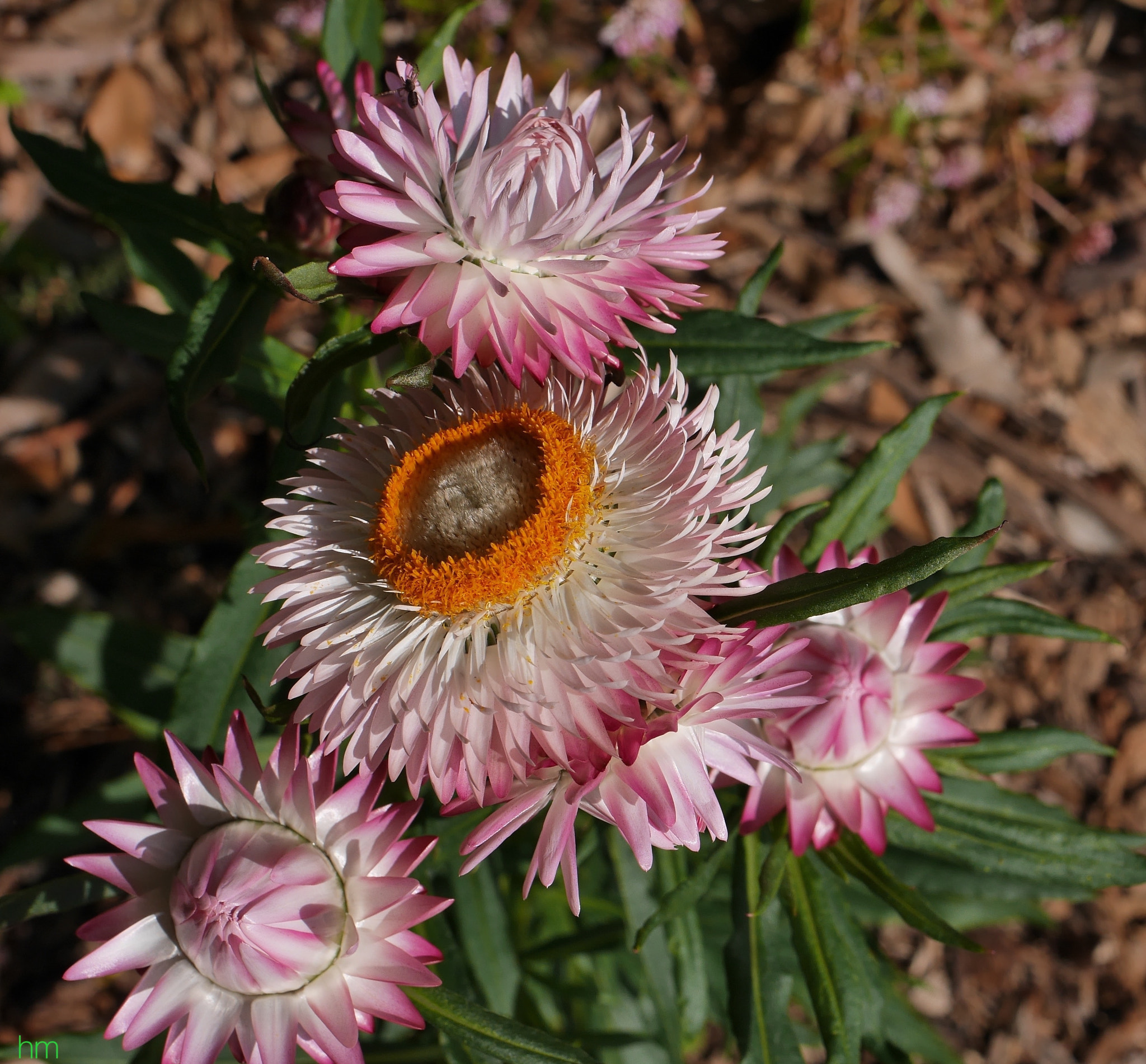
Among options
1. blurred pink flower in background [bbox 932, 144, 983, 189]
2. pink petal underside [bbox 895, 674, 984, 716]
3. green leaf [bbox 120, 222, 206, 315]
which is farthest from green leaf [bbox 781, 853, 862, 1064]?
blurred pink flower in background [bbox 932, 144, 983, 189]

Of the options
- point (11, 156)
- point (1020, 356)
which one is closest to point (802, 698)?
point (1020, 356)

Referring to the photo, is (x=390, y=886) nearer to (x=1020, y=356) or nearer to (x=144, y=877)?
(x=144, y=877)

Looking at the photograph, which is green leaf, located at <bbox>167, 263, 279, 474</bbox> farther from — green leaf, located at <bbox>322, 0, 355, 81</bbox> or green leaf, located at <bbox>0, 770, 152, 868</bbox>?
green leaf, located at <bbox>0, 770, 152, 868</bbox>

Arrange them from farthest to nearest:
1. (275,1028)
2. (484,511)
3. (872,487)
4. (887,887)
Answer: (872,487), (887,887), (484,511), (275,1028)

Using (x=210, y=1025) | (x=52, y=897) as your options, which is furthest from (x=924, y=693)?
(x=52, y=897)

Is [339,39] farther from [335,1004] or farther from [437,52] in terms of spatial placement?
[335,1004]

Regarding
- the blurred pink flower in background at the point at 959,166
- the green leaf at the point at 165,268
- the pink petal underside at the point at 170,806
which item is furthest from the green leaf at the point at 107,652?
the blurred pink flower in background at the point at 959,166

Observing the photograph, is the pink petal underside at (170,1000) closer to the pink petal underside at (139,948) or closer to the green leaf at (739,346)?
the pink petal underside at (139,948)
